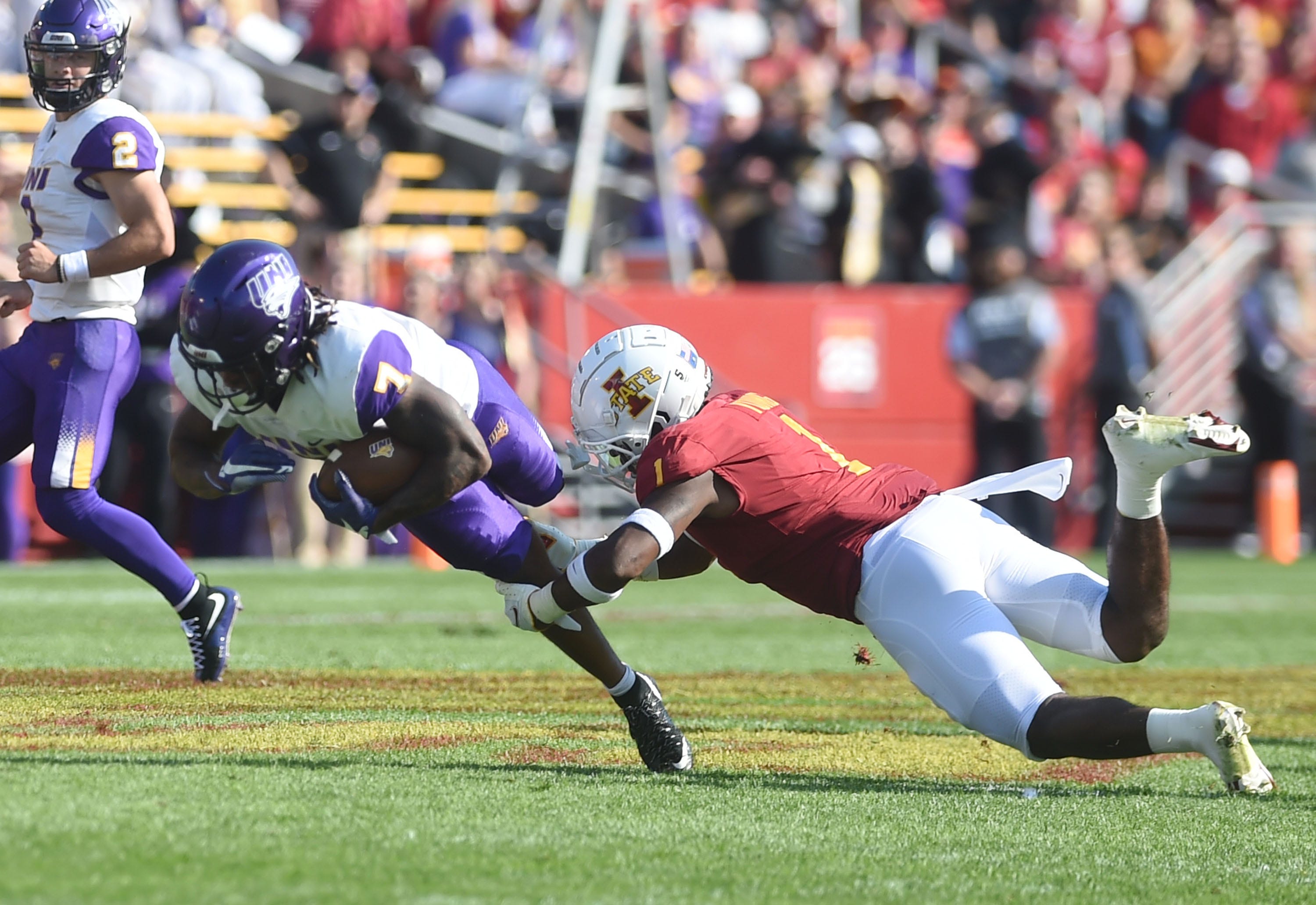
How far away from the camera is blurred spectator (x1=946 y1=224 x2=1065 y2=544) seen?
44.0ft

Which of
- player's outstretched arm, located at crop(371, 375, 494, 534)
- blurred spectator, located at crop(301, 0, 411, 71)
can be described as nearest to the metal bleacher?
blurred spectator, located at crop(301, 0, 411, 71)

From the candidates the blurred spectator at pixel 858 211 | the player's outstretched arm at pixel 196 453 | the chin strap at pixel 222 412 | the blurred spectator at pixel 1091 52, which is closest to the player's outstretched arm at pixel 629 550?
the chin strap at pixel 222 412

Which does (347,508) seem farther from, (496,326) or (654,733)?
(496,326)

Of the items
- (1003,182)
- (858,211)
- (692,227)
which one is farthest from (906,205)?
(692,227)

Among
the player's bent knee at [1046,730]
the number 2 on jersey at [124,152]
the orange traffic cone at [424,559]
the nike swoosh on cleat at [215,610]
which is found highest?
the number 2 on jersey at [124,152]

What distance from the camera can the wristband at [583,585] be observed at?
14.1 ft

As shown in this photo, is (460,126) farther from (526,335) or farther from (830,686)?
(830,686)

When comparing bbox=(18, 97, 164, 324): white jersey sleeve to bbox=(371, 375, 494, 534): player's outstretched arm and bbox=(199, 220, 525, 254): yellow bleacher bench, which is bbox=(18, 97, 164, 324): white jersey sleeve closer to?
bbox=(371, 375, 494, 534): player's outstretched arm

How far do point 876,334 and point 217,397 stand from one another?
9999 millimetres

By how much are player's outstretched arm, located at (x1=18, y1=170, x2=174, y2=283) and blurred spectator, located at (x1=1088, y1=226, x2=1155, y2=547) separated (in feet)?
31.5

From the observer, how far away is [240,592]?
10133mm

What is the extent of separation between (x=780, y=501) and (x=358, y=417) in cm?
113

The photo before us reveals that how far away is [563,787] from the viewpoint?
4379 millimetres

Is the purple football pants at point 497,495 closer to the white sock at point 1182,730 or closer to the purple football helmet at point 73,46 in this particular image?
the purple football helmet at point 73,46
